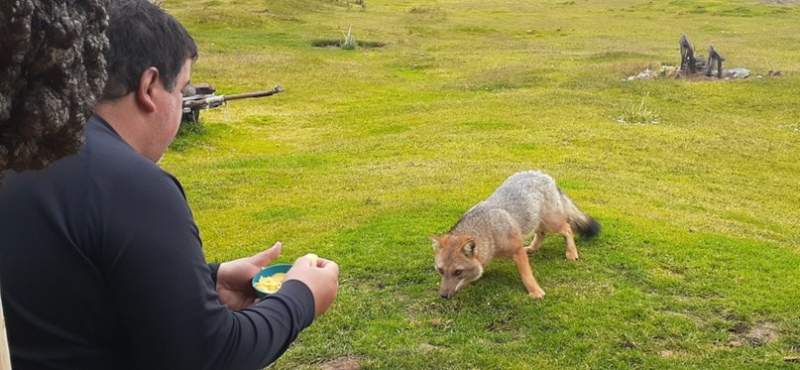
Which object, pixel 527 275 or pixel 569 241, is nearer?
pixel 527 275

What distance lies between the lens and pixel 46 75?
1539mm

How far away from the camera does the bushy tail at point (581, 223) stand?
28.1ft

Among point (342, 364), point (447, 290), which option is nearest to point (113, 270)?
point (342, 364)

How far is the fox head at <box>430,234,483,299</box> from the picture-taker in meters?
7.08

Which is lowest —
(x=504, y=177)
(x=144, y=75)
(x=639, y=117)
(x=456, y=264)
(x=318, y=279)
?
(x=639, y=117)

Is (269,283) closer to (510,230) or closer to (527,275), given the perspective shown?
(527,275)

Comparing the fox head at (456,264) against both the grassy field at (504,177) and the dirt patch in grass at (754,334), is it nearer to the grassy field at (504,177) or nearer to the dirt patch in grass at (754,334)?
the grassy field at (504,177)

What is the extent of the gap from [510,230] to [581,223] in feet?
4.24

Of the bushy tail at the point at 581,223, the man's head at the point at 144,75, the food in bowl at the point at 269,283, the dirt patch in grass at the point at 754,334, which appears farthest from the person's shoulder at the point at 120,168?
the bushy tail at the point at 581,223

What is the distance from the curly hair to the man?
0.64 m

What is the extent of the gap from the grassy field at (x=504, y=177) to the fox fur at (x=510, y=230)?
18 cm

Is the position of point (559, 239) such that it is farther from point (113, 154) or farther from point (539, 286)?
point (113, 154)

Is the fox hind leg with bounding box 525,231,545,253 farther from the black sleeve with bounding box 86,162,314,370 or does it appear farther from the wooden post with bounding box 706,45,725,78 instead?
the wooden post with bounding box 706,45,725,78

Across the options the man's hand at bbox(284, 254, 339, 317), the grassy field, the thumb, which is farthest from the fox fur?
the man's hand at bbox(284, 254, 339, 317)
